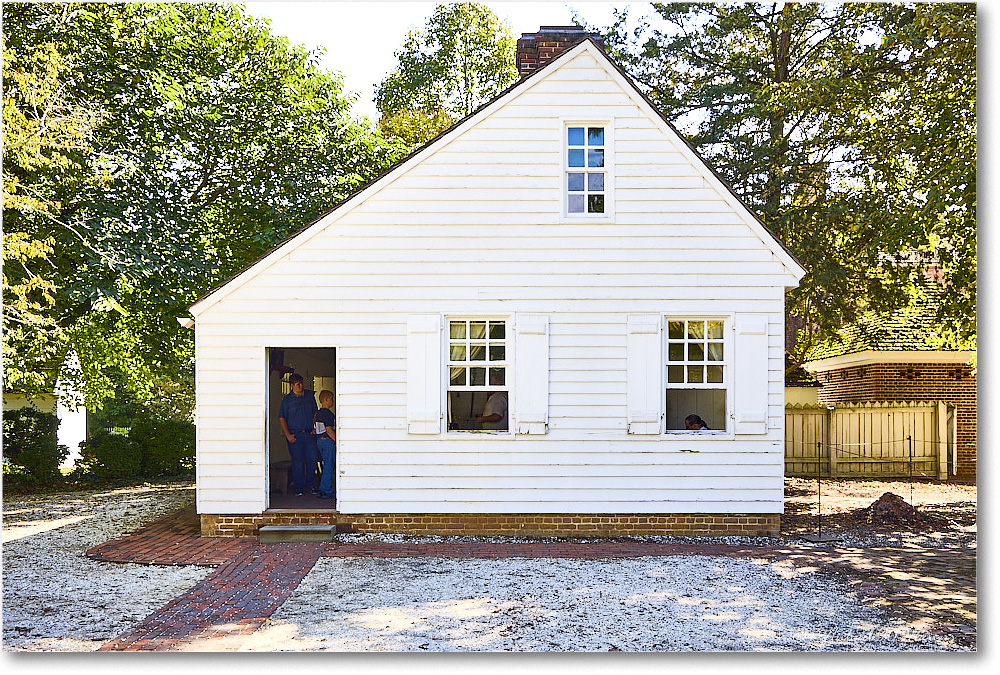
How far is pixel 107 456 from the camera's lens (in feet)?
58.7

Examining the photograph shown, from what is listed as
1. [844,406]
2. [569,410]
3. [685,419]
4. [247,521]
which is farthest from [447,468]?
[844,406]

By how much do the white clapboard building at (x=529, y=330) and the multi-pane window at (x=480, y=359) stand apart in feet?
0.27

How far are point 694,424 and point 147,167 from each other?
9545 mm

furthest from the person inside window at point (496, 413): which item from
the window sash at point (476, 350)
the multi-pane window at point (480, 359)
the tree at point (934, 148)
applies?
the tree at point (934, 148)

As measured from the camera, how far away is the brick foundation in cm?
1077

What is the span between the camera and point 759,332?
1070 centimetres

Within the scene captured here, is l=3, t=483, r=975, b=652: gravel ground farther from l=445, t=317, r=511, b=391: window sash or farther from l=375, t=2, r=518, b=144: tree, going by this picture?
l=375, t=2, r=518, b=144: tree

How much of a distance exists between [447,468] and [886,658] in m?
5.32

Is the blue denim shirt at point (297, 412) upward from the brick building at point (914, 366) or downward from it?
downward

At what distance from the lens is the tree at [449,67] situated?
2102 centimetres

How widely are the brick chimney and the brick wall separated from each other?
1127 cm

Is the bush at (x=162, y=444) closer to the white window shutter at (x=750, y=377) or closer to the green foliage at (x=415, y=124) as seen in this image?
the green foliage at (x=415, y=124)

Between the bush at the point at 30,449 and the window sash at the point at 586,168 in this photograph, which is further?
the bush at the point at 30,449

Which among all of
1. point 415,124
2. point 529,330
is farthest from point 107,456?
point 529,330
